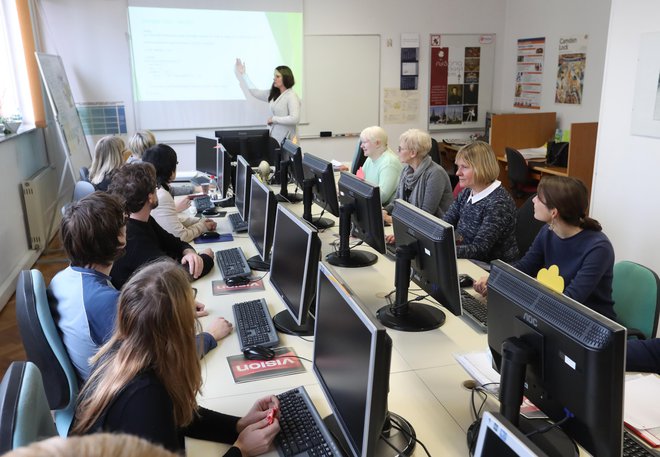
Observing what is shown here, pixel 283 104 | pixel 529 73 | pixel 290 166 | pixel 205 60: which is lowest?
pixel 290 166

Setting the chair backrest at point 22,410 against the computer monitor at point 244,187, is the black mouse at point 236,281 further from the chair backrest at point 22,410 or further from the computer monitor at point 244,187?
the chair backrest at point 22,410

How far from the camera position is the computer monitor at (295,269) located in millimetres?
1808

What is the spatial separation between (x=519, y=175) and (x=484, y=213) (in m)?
2.75

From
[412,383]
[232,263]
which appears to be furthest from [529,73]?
[412,383]

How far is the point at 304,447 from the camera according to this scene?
1380mm

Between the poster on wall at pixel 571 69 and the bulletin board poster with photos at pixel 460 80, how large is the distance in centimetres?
112

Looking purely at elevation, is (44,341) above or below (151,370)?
below

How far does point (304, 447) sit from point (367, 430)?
0.31m

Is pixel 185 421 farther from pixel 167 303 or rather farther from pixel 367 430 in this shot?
pixel 367 430

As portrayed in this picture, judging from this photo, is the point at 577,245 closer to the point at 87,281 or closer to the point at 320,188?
the point at 320,188

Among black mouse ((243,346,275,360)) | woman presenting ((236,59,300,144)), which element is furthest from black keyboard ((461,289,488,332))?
woman presenting ((236,59,300,144))

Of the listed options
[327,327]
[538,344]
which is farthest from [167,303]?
[538,344]

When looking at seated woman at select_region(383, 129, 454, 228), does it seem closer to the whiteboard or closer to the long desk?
the long desk

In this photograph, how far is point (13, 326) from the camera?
3740 millimetres
